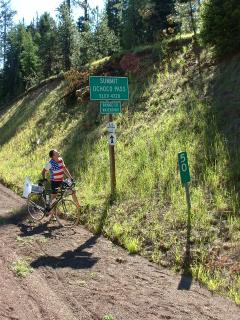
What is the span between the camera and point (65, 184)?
12180 mm

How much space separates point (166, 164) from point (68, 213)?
316 centimetres

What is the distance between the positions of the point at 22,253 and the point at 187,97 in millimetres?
9854

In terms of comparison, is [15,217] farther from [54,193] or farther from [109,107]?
[109,107]

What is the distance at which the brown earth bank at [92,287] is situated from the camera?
22.2ft

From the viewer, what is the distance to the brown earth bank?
22.2 ft

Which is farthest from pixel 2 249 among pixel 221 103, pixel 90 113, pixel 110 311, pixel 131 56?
pixel 131 56

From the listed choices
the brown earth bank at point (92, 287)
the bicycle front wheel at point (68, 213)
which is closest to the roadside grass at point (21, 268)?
the brown earth bank at point (92, 287)

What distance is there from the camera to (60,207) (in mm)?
13445

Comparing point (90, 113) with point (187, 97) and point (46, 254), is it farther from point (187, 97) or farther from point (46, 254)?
point (46, 254)

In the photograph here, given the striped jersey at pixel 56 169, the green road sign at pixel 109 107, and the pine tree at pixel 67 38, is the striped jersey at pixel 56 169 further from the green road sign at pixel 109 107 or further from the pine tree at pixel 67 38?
the pine tree at pixel 67 38

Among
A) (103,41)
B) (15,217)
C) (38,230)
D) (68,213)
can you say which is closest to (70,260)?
(38,230)

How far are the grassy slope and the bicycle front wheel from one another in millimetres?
337

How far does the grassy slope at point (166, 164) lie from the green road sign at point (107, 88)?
232 cm

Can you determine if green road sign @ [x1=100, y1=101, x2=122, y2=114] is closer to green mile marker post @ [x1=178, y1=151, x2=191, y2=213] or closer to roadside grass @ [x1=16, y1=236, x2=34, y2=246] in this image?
green mile marker post @ [x1=178, y1=151, x2=191, y2=213]
